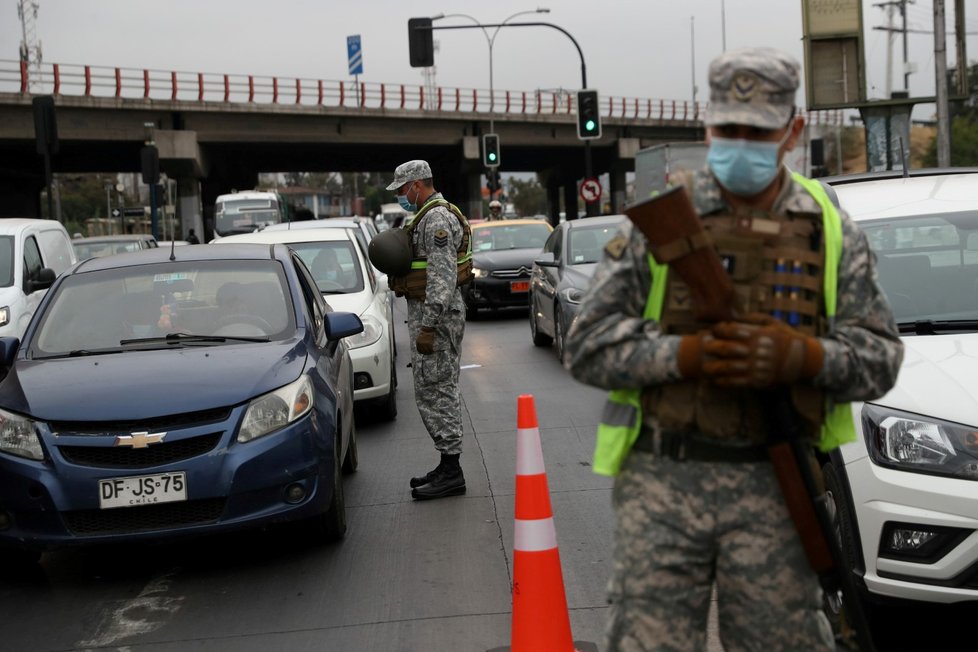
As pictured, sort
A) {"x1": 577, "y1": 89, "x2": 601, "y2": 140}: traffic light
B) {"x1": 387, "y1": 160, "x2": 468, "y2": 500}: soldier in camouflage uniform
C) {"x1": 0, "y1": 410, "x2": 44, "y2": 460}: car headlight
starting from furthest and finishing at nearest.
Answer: {"x1": 577, "y1": 89, "x2": 601, "y2": 140}: traffic light → {"x1": 387, "y1": 160, "x2": 468, "y2": 500}: soldier in camouflage uniform → {"x1": 0, "y1": 410, "x2": 44, "y2": 460}: car headlight

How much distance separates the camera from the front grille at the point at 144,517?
5812mm

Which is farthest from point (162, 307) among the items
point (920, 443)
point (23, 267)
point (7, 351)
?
point (23, 267)

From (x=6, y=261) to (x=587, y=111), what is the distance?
21.2 metres

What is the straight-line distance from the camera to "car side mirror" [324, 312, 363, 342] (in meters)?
7.10

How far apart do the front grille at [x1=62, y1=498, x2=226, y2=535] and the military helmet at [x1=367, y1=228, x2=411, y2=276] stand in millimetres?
1828

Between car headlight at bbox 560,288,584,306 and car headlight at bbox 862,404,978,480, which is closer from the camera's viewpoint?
car headlight at bbox 862,404,978,480

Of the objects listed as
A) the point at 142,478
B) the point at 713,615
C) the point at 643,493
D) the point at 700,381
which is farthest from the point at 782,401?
the point at 142,478

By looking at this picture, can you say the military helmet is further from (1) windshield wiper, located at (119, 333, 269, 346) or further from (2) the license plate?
(2) the license plate

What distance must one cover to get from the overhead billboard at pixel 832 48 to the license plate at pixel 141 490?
84.2 ft

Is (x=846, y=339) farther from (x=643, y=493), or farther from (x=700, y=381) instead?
(x=643, y=493)

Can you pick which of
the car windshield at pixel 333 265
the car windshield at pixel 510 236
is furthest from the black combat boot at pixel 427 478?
the car windshield at pixel 510 236

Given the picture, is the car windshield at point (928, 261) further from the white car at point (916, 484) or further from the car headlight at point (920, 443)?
the car headlight at point (920, 443)

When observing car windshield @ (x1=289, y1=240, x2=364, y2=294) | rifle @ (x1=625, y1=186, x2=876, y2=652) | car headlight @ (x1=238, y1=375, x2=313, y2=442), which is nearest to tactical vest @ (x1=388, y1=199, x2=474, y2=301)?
car headlight @ (x1=238, y1=375, x2=313, y2=442)

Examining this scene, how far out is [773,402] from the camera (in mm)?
2799
